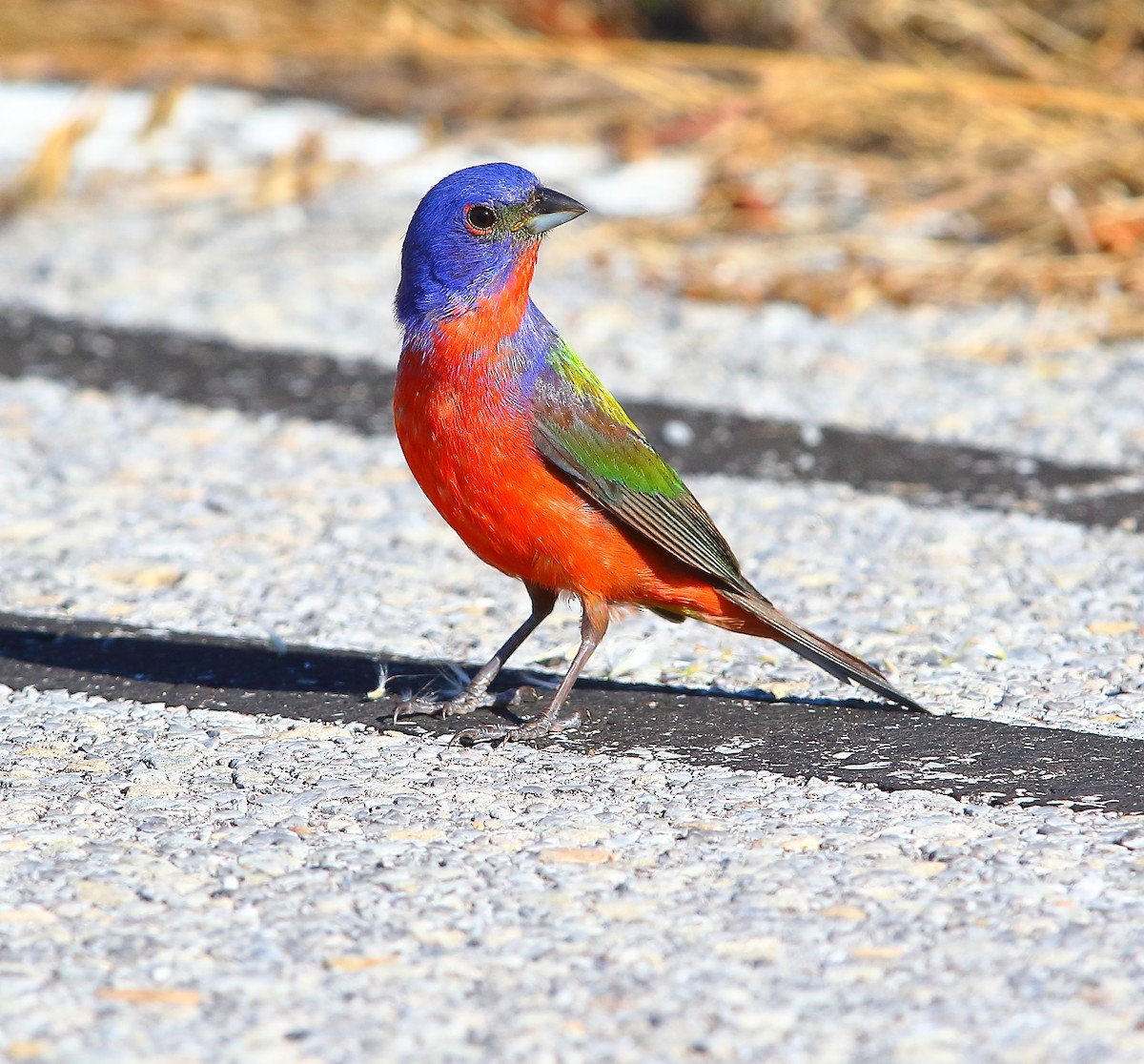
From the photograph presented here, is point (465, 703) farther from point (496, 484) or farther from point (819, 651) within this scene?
point (819, 651)

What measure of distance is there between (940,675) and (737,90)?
608 centimetres

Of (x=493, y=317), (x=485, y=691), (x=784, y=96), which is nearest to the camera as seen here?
(x=493, y=317)

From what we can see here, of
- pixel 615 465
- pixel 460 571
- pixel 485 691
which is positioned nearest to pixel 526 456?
pixel 615 465

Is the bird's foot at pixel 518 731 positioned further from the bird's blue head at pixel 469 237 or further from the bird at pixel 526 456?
the bird's blue head at pixel 469 237

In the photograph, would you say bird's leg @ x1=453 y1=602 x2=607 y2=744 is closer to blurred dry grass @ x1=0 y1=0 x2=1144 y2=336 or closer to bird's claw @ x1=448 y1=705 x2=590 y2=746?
bird's claw @ x1=448 y1=705 x2=590 y2=746

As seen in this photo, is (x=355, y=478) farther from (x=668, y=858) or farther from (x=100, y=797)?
(x=668, y=858)

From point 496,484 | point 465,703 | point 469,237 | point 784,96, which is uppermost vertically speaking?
point 784,96

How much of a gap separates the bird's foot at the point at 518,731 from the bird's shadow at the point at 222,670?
0.12 meters

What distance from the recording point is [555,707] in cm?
367

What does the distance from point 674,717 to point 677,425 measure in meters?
2.23

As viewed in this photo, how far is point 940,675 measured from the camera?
396 cm

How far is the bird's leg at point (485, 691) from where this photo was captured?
3721 millimetres

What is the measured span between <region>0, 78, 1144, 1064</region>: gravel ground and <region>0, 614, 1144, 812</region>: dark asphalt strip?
0.29ft

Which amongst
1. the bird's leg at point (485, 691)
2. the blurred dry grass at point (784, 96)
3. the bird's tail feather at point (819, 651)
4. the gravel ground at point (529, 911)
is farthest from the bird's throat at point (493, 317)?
the blurred dry grass at point (784, 96)
